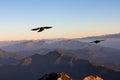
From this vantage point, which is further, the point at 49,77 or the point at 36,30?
the point at 49,77

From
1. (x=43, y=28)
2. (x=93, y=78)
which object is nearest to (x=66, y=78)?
(x=93, y=78)

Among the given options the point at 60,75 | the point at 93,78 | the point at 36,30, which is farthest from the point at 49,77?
the point at 36,30

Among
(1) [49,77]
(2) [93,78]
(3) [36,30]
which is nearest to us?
(3) [36,30]

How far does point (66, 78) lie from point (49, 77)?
3845mm

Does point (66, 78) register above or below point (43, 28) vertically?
below

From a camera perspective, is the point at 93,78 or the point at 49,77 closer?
the point at 49,77

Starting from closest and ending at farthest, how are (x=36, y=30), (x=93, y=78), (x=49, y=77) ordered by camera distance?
(x=36, y=30)
(x=49, y=77)
(x=93, y=78)

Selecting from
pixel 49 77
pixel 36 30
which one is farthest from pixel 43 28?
pixel 49 77

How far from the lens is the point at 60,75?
58.4 meters

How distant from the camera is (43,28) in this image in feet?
125

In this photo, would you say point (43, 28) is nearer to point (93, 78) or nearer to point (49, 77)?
point (49, 77)

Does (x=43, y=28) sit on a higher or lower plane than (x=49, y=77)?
higher

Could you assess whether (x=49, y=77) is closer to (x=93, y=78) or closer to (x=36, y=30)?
(x=93, y=78)

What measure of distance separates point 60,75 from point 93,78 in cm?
819
